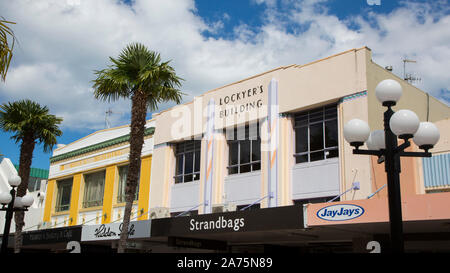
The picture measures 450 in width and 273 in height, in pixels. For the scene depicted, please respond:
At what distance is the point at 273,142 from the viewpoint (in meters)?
20.3

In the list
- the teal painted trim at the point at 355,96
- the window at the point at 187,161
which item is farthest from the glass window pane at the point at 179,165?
the teal painted trim at the point at 355,96

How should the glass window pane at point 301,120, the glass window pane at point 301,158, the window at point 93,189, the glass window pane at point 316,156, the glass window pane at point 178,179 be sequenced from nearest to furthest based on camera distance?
the glass window pane at point 316,156, the glass window pane at point 301,158, the glass window pane at point 301,120, the glass window pane at point 178,179, the window at point 93,189

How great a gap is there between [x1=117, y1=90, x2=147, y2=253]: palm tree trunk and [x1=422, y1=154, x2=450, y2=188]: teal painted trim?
32.1 ft

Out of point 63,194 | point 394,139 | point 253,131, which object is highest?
point 253,131

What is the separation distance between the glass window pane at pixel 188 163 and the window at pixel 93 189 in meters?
6.52

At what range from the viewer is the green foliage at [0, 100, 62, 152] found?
73.6ft

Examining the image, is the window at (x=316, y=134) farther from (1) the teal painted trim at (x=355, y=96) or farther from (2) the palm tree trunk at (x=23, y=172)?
(2) the palm tree trunk at (x=23, y=172)

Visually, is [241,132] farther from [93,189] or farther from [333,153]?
[93,189]

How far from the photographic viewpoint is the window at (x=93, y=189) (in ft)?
93.8

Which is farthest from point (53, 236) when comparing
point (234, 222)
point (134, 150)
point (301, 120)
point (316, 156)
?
point (316, 156)

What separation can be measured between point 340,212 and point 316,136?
5620mm

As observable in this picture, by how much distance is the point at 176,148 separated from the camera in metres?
25.2
